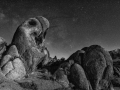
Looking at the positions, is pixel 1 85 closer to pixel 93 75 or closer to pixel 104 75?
pixel 93 75

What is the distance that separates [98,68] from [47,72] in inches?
440

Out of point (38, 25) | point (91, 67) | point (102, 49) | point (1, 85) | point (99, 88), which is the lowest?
point (99, 88)

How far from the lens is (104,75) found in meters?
26.2

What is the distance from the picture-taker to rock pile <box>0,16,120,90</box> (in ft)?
74.9

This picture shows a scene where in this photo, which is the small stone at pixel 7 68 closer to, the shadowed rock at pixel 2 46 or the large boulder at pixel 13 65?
the large boulder at pixel 13 65

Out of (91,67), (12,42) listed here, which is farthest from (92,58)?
(12,42)

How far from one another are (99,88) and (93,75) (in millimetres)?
2590

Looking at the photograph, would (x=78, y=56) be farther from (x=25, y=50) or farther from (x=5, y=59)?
(x=5, y=59)

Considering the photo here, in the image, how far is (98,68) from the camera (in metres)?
26.5

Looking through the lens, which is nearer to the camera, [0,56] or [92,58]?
[92,58]

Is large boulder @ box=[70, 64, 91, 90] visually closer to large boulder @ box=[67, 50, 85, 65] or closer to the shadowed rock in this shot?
large boulder @ box=[67, 50, 85, 65]

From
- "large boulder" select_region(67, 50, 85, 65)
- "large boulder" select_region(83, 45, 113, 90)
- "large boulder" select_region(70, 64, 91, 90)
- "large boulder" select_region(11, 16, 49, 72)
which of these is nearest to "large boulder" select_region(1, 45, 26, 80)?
"large boulder" select_region(11, 16, 49, 72)

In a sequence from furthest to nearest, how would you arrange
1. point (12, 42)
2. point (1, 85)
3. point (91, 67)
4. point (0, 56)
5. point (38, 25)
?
point (38, 25), point (12, 42), point (0, 56), point (91, 67), point (1, 85)

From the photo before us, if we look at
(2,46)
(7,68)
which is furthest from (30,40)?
(7,68)
